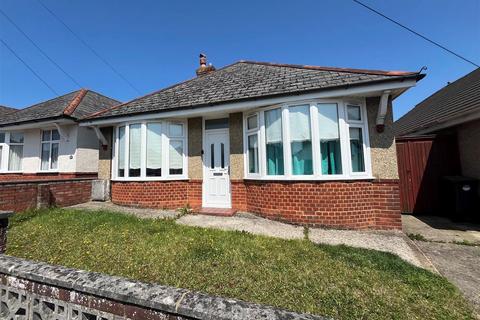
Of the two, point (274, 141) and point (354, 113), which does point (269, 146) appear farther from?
point (354, 113)

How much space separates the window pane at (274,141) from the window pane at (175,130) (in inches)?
129

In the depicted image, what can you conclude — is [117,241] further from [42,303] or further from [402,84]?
[402,84]

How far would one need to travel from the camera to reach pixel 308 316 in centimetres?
122

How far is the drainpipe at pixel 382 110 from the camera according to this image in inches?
230

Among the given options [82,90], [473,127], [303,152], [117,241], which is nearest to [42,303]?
[117,241]

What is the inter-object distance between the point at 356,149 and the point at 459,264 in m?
3.13

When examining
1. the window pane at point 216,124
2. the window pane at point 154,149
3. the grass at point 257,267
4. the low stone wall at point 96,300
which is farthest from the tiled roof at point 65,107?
the low stone wall at point 96,300

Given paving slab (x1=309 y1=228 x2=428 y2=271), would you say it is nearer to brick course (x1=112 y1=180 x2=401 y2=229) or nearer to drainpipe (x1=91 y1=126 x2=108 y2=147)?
brick course (x1=112 y1=180 x2=401 y2=229)

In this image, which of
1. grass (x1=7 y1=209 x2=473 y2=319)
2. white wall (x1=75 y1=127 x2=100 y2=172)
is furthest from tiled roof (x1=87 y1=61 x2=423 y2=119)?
grass (x1=7 y1=209 x2=473 y2=319)

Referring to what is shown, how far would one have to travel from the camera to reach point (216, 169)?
811 centimetres

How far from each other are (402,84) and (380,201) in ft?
9.45

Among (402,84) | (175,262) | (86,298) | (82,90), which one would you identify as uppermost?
(82,90)

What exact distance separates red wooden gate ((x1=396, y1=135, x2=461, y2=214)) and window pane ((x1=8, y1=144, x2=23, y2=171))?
17617mm

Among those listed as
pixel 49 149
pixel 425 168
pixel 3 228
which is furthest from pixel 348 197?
pixel 49 149
